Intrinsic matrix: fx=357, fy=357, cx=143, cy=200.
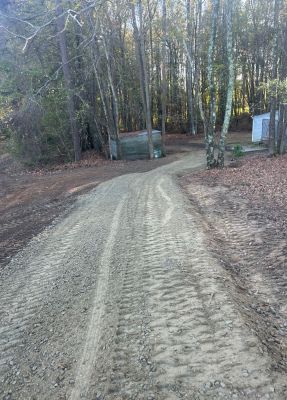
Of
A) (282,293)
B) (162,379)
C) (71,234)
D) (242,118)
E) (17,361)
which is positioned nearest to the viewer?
(162,379)

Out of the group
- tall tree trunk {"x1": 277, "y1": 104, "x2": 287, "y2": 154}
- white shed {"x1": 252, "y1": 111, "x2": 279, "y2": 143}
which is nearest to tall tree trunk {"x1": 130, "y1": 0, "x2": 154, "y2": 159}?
tall tree trunk {"x1": 277, "y1": 104, "x2": 287, "y2": 154}

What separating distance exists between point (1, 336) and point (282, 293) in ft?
12.8

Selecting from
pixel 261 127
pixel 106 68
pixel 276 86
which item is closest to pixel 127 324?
pixel 276 86

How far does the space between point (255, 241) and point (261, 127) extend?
24740 millimetres

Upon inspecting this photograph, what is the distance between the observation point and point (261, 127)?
29.6m

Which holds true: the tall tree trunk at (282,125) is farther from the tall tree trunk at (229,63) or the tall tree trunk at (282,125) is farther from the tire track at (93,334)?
the tire track at (93,334)

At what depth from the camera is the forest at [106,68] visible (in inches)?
634

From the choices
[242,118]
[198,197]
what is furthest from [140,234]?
[242,118]

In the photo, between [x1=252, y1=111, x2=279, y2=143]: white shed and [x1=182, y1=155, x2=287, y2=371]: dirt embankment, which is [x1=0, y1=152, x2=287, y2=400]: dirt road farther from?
[x1=252, y1=111, x2=279, y2=143]: white shed

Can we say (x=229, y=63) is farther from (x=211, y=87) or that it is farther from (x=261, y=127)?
(x=261, y=127)

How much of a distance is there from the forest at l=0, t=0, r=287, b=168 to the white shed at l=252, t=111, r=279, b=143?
3.82 metres

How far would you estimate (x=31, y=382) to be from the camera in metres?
3.70

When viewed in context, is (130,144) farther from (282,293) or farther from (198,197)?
(282,293)

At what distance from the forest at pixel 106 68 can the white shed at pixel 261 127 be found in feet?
12.5
